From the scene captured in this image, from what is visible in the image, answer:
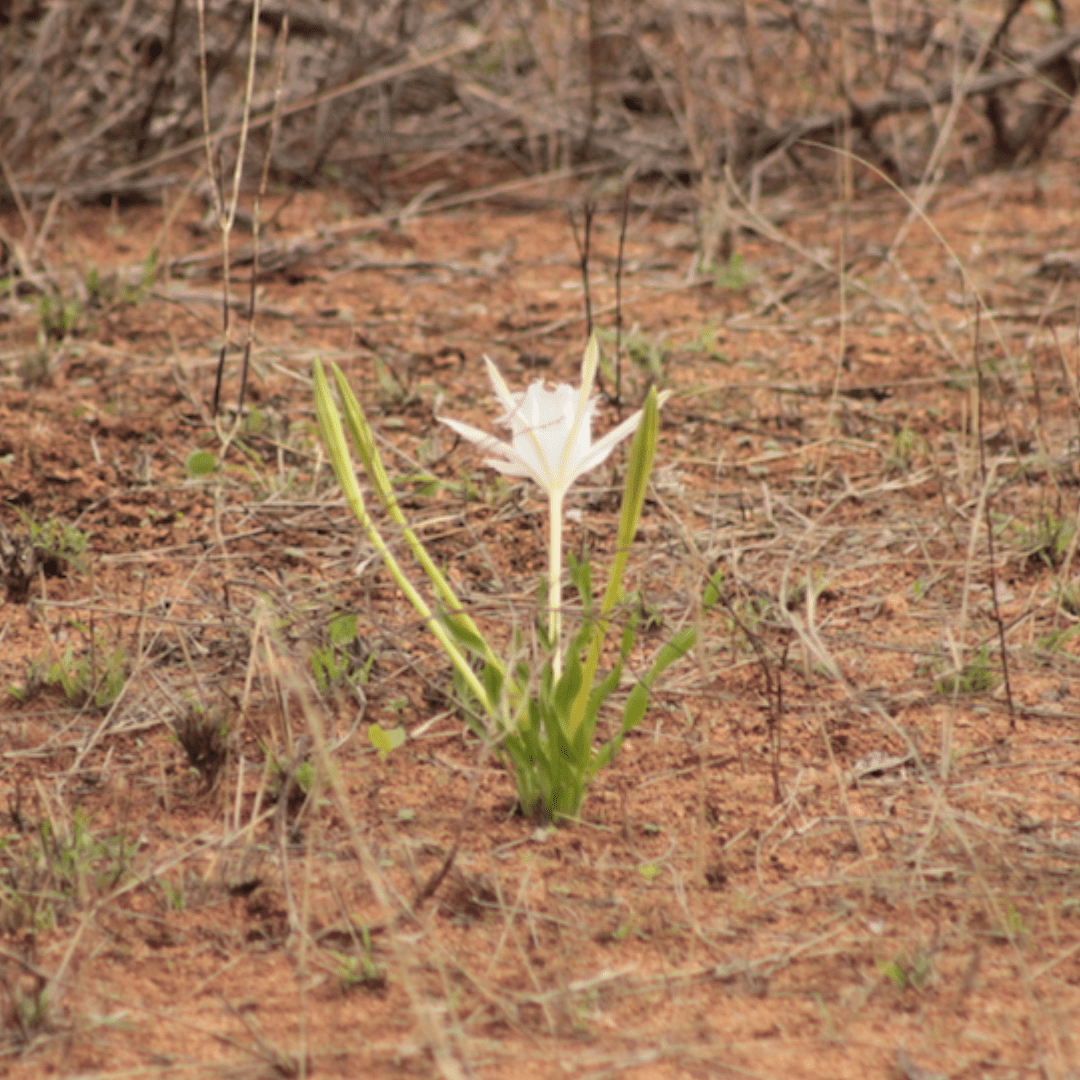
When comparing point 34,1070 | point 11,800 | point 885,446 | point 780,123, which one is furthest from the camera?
point 780,123

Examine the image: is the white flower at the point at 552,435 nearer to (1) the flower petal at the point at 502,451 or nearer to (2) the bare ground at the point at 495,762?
(1) the flower petal at the point at 502,451

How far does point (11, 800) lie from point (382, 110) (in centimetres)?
381

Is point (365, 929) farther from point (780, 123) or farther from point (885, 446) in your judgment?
point (780, 123)

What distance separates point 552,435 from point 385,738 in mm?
504

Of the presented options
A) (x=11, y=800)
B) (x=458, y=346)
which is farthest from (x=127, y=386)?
(x=11, y=800)

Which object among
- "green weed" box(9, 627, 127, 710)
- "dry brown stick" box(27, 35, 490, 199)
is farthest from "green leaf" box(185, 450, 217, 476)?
"dry brown stick" box(27, 35, 490, 199)

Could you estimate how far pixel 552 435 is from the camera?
5.79 feet

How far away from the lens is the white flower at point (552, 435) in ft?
5.73

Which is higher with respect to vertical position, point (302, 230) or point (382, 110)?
point (382, 110)

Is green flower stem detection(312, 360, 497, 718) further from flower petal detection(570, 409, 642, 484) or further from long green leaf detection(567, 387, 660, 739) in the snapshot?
flower petal detection(570, 409, 642, 484)

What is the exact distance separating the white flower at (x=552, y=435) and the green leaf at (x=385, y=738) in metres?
0.42

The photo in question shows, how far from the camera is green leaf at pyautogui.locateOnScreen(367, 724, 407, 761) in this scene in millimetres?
1910

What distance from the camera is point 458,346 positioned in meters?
3.69

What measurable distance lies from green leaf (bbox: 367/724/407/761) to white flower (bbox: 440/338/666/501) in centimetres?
42
